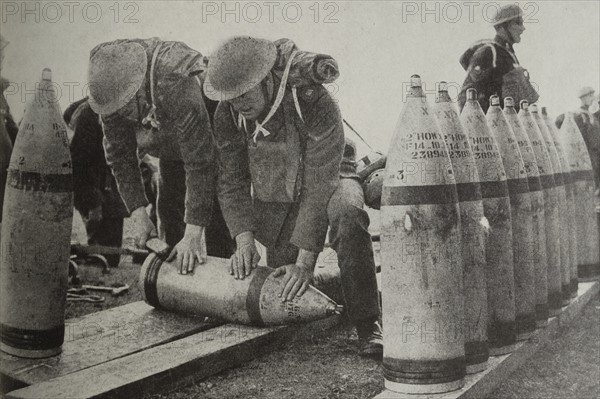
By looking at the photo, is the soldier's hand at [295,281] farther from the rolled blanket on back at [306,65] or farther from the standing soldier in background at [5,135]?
the standing soldier in background at [5,135]

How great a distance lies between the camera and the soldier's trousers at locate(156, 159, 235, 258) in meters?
3.17

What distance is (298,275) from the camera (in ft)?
8.36

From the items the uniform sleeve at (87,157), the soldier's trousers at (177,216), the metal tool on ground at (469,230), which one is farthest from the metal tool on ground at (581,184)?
the uniform sleeve at (87,157)

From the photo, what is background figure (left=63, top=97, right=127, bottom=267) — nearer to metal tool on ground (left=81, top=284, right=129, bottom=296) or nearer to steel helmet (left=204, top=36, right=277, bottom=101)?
metal tool on ground (left=81, top=284, right=129, bottom=296)

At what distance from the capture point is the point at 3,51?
6.91ft

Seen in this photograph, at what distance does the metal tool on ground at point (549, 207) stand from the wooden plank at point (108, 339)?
1.59 m

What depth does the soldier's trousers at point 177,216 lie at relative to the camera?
3.17 metres

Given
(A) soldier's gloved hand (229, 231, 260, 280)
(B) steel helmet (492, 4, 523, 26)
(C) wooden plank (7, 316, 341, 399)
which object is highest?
(B) steel helmet (492, 4, 523, 26)

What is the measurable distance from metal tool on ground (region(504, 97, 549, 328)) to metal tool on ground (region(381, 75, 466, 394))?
81cm

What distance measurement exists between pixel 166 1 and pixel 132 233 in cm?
276

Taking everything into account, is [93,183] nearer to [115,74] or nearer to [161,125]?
[161,125]

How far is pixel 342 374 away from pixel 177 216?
1294 mm

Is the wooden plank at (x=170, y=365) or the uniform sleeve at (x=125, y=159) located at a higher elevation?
the uniform sleeve at (x=125, y=159)

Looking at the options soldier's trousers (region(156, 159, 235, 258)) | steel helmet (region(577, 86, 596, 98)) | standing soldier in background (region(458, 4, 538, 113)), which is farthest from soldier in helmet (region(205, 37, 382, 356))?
steel helmet (region(577, 86, 596, 98))
